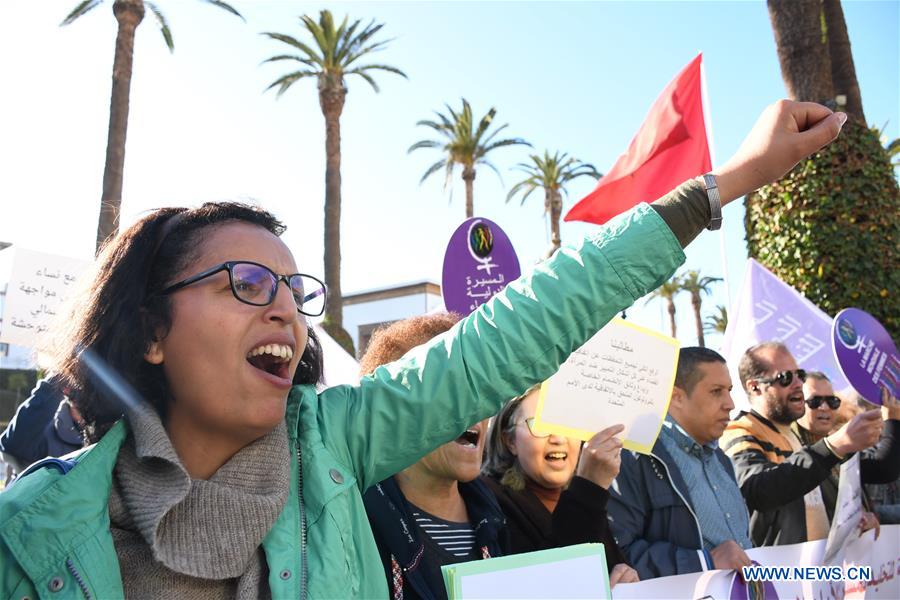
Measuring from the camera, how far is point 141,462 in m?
1.42

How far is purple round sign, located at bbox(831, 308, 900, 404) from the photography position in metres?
4.17

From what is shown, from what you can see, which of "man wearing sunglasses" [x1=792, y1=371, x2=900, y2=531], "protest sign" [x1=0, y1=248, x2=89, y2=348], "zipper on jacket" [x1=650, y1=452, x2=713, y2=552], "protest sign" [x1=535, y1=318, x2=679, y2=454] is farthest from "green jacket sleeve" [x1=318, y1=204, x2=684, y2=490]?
"protest sign" [x1=0, y1=248, x2=89, y2=348]

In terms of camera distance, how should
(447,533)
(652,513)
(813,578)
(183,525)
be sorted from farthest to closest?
1. (813,578)
2. (652,513)
3. (447,533)
4. (183,525)

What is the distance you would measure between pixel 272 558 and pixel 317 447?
9.3 inches

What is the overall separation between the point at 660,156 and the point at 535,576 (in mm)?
5378

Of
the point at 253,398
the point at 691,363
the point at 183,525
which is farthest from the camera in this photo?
the point at 691,363

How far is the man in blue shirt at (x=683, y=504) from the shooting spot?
9.71 ft

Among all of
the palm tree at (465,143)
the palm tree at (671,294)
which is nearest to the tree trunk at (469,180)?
the palm tree at (465,143)

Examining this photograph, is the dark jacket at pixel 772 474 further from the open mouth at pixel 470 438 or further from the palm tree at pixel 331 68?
the palm tree at pixel 331 68

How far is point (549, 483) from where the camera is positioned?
9.93 feet

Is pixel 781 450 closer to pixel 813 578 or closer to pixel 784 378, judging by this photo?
pixel 784 378

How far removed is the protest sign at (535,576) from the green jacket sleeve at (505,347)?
0.29 meters

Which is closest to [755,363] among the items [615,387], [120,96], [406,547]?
[615,387]

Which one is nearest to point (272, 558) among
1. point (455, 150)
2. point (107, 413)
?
point (107, 413)
